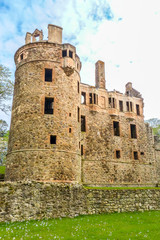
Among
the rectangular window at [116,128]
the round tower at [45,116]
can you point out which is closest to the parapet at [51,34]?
the round tower at [45,116]

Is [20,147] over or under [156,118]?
under

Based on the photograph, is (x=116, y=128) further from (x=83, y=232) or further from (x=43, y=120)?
(x=83, y=232)

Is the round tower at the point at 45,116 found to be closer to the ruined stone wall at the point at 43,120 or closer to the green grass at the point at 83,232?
the ruined stone wall at the point at 43,120

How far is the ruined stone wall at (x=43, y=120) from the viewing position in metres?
17.1

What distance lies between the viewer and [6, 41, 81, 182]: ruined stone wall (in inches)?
673

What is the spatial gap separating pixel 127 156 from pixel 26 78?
16335mm

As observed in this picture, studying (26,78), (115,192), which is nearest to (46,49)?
(26,78)

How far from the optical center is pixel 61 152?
694 inches

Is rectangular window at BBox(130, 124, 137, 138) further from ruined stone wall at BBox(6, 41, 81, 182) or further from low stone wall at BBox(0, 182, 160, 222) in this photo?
low stone wall at BBox(0, 182, 160, 222)

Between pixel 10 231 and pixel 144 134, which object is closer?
pixel 10 231

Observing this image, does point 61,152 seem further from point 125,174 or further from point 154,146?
point 154,146

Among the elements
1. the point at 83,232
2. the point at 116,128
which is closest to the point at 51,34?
the point at 116,128

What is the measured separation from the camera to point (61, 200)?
13.2 metres

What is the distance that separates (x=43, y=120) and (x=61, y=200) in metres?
7.08
